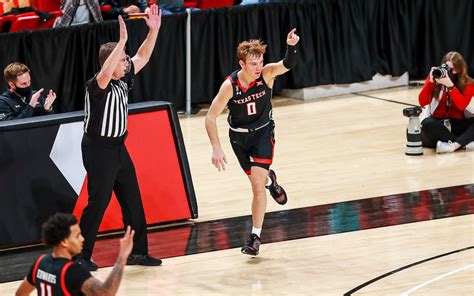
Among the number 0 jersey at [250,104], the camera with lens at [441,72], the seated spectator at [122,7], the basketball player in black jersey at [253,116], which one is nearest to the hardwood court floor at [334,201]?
the basketball player in black jersey at [253,116]

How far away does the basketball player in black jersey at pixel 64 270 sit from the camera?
5488mm

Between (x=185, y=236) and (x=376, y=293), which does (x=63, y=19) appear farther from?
(x=376, y=293)

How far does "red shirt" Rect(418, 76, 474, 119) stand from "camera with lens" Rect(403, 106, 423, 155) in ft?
0.77

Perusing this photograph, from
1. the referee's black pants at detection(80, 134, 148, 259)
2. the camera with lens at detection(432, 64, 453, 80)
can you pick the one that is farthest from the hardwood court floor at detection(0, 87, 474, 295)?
the camera with lens at detection(432, 64, 453, 80)

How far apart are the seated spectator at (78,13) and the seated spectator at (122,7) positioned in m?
0.32

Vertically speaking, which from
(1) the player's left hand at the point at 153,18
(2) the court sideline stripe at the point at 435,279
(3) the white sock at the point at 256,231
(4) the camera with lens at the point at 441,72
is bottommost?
(2) the court sideline stripe at the point at 435,279

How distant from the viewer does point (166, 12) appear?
1451cm

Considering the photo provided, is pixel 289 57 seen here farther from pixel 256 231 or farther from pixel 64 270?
pixel 64 270

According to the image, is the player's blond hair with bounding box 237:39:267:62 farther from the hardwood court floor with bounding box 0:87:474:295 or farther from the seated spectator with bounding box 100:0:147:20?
the seated spectator with bounding box 100:0:147:20

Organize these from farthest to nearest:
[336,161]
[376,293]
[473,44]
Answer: [473,44]
[336,161]
[376,293]

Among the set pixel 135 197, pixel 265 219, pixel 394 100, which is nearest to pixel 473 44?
pixel 394 100

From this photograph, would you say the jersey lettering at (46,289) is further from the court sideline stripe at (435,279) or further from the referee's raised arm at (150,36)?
Answer: the referee's raised arm at (150,36)

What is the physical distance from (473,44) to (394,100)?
6.64 feet

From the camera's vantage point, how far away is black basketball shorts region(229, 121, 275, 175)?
8.96 metres
